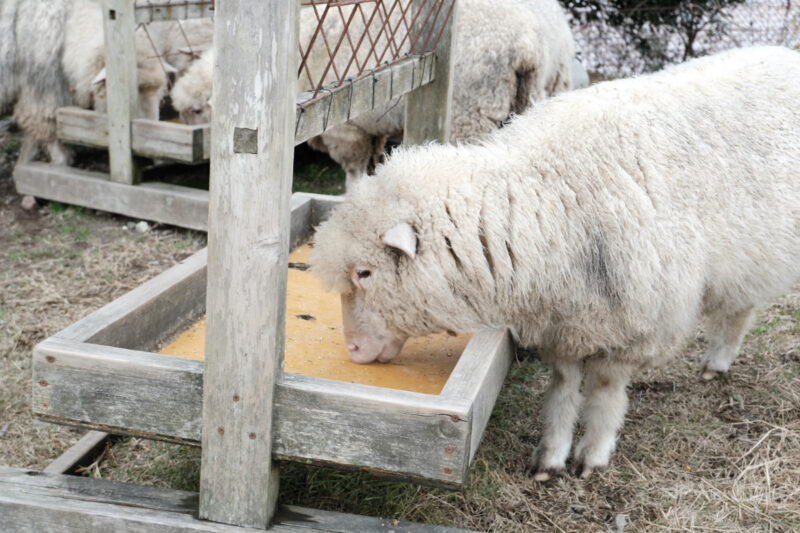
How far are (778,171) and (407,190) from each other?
150 cm

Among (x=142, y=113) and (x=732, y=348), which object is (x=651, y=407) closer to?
(x=732, y=348)

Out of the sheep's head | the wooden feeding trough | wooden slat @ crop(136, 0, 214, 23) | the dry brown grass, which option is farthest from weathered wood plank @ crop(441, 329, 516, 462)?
the sheep's head

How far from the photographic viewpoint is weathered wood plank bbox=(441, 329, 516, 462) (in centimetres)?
258

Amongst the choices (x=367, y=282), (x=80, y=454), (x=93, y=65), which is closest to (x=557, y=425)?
(x=367, y=282)

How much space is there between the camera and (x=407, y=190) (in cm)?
294

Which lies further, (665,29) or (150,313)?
(665,29)

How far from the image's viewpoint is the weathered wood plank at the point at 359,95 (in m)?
2.61

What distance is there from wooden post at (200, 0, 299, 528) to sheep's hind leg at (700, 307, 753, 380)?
274cm

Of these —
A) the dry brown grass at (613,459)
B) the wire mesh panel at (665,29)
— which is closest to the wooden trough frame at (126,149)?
the dry brown grass at (613,459)

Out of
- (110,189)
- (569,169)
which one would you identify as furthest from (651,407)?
(110,189)

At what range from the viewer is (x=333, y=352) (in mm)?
3311

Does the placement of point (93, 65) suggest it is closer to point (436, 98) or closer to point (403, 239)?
point (436, 98)

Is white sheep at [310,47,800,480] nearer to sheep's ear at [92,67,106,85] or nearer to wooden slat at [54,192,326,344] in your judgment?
wooden slat at [54,192,326,344]

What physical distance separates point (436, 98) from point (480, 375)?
76.4 inches
